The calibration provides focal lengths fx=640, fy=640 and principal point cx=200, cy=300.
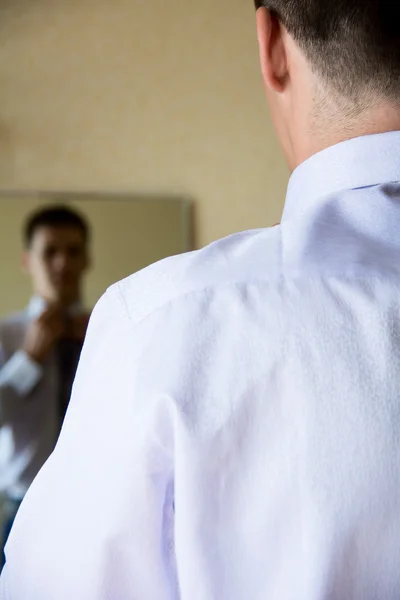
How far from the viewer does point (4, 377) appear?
5.47ft

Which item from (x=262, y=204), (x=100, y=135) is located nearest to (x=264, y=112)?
(x=262, y=204)

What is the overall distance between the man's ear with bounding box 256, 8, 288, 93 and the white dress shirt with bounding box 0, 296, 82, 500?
1.33 metres

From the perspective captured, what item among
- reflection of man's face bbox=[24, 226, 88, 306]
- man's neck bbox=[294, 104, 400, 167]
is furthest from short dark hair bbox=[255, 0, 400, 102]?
reflection of man's face bbox=[24, 226, 88, 306]

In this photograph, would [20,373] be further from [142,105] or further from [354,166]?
[354,166]

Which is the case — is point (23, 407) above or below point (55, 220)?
below

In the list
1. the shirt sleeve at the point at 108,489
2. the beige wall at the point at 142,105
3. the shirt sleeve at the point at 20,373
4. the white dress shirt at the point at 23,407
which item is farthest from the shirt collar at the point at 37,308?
the shirt sleeve at the point at 108,489

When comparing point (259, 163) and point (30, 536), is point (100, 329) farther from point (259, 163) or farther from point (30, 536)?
point (259, 163)

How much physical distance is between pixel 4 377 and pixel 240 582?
1.37 meters

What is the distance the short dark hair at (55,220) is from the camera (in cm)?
170

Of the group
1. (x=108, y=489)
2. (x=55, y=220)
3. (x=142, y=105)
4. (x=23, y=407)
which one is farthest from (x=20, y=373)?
(x=108, y=489)

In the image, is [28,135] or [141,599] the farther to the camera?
[28,135]

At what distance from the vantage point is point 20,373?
1685 millimetres

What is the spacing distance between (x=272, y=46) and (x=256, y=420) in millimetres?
282

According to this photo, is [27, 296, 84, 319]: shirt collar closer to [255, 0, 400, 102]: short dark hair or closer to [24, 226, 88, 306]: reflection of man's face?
[24, 226, 88, 306]: reflection of man's face
